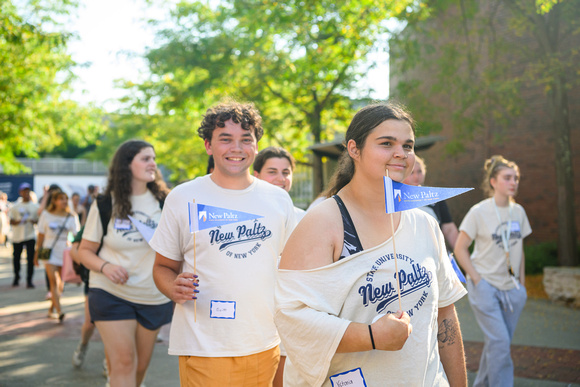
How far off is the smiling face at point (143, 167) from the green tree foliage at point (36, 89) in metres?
10.1

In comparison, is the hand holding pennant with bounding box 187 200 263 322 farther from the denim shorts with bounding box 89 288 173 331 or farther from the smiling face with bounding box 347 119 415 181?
the denim shorts with bounding box 89 288 173 331

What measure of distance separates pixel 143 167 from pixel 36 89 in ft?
57.5

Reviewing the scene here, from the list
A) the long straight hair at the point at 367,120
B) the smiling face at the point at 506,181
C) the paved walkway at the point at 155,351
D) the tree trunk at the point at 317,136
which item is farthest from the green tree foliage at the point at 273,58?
the long straight hair at the point at 367,120

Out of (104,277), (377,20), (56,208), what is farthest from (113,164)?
(377,20)

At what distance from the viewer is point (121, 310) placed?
4.50m

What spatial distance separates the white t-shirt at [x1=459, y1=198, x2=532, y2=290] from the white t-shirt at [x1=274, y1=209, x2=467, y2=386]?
3.47 metres

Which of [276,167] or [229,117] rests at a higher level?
[229,117]

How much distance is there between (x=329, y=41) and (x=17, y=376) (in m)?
9.74

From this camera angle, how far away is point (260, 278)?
341cm

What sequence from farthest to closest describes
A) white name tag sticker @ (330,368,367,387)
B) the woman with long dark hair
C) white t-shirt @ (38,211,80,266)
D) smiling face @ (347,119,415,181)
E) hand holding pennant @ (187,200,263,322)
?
white t-shirt @ (38,211,80,266)
hand holding pennant @ (187,200,263,322)
smiling face @ (347,119,415,181)
white name tag sticker @ (330,368,367,387)
the woman with long dark hair

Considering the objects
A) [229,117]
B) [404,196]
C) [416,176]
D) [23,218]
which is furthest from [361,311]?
[23,218]

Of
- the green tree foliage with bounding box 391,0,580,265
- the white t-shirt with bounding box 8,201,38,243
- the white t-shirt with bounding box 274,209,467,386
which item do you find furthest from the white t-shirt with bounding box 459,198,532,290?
the white t-shirt with bounding box 8,201,38,243

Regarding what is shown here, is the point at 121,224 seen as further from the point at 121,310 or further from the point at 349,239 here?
the point at 349,239

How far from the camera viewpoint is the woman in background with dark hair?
14.5ft
